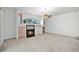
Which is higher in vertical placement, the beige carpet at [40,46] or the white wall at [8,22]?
the white wall at [8,22]

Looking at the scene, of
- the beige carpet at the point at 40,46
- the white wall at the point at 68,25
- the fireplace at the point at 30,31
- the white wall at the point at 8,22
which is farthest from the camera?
the fireplace at the point at 30,31

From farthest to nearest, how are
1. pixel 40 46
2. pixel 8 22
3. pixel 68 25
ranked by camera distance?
pixel 68 25, pixel 8 22, pixel 40 46

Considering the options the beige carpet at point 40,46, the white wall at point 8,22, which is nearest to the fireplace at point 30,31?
the beige carpet at point 40,46

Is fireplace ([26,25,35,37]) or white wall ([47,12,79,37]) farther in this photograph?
fireplace ([26,25,35,37])

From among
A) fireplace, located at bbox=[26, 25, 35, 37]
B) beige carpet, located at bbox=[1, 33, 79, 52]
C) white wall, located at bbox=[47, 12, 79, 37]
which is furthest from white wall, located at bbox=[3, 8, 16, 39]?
white wall, located at bbox=[47, 12, 79, 37]

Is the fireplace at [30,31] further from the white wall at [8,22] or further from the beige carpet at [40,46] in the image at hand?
the white wall at [8,22]

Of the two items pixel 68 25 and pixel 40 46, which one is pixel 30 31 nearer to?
pixel 40 46

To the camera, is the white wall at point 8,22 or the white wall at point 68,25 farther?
the white wall at point 68,25

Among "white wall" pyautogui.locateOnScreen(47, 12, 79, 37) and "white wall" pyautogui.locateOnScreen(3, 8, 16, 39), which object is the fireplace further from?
"white wall" pyautogui.locateOnScreen(47, 12, 79, 37)

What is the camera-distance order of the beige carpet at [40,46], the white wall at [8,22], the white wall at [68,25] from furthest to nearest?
1. the white wall at [68,25]
2. the white wall at [8,22]
3. the beige carpet at [40,46]

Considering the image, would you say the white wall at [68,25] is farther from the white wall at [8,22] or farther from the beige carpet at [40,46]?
the white wall at [8,22]

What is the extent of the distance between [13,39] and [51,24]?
5.52 ft

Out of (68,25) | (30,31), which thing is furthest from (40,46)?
(68,25)

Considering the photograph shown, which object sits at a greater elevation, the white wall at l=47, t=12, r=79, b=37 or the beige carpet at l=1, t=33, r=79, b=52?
the white wall at l=47, t=12, r=79, b=37
